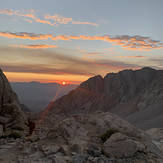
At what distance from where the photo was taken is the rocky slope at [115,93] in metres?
75.6

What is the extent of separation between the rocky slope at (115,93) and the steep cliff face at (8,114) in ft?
195

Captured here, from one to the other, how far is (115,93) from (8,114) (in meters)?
76.4

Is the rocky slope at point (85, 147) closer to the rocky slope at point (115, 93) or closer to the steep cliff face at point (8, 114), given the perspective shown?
the steep cliff face at point (8, 114)

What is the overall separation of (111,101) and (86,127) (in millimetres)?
75915

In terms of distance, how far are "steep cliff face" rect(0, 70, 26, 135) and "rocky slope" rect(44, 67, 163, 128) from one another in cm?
5958

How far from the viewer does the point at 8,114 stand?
47.7 ft

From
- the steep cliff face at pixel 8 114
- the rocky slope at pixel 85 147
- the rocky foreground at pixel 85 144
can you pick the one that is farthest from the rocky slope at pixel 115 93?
the rocky slope at pixel 85 147

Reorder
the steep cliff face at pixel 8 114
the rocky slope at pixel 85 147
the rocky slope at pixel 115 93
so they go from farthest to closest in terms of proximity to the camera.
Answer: the rocky slope at pixel 115 93 < the steep cliff face at pixel 8 114 < the rocky slope at pixel 85 147

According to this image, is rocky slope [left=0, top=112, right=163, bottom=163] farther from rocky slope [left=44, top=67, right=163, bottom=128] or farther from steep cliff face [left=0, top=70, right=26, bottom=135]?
rocky slope [left=44, top=67, right=163, bottom=128]

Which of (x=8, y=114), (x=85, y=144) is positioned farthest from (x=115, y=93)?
(x=85, y=144)

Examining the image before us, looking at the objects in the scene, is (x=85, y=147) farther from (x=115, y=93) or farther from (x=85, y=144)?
(x=115, y=93)

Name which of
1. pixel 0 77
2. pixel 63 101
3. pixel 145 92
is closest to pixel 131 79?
pixel 145 92

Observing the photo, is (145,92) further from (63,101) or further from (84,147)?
(84,147)

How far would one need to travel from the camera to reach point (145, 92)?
254 feet
